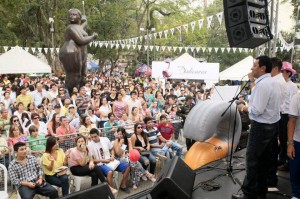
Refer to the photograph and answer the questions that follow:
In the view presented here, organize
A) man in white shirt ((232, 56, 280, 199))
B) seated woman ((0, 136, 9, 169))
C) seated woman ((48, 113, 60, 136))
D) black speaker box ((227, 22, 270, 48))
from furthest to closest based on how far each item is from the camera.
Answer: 1. seated woman ((48, 113, 60, 136))
2. seated woman ((0, 136, 9, 169))
3. black speaker box ((227, 22, 270, 48))
4. man in white shirt ((232, 56, 280, 199))

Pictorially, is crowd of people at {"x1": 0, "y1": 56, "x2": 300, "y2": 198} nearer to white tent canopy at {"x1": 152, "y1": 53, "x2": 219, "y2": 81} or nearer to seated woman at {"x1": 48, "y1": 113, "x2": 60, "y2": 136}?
seated woman at {"x1": 48, "y1": 113, "x2": 60, "y2": 136}

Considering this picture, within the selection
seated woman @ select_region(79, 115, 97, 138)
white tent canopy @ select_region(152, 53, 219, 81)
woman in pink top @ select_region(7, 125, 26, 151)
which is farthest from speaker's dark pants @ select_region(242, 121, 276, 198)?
white tent canopy @ select_region(152, 53, 219, 81)

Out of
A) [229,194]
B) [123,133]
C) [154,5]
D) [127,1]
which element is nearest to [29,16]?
[127,1]

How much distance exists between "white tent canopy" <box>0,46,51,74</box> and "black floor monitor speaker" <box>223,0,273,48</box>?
895 cm

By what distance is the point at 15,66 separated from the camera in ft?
40.2

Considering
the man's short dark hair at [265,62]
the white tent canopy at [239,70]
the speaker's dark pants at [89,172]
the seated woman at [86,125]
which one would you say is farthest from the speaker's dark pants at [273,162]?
Answer: the white tent canopy at [239,70]

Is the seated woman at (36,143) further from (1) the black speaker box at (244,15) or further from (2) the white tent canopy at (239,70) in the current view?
(2) the white tent canopy at (239,70)

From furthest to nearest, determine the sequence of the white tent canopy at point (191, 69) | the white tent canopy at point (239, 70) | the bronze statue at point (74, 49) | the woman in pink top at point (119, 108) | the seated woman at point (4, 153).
A: the white tent canopy at point (239, 70) → the white tent canopy at point (191, 69) → the bronze statue at point (74, 49) → the woman in pink top at point (119, 108) → the seated woman at point (4, 153)

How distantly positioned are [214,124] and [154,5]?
25860 millimetres

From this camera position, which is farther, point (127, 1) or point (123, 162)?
point (127, 1)

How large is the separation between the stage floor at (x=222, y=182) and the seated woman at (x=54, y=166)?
2.16 metres

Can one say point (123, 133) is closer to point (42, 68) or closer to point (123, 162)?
point (123, 162)

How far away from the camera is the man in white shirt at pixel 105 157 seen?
5.72 meters

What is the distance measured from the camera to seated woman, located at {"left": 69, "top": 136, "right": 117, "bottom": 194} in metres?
5.46
